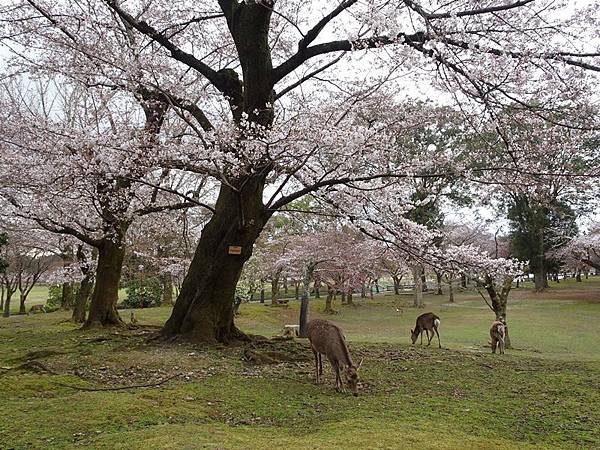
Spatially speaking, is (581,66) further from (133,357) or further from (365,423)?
(133,357)

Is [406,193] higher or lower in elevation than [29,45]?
lower

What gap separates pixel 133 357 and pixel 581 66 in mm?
7647

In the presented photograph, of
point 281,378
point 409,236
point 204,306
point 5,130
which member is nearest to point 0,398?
point 281,378

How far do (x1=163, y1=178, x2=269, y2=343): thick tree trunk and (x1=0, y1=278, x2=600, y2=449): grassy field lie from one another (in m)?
0.58

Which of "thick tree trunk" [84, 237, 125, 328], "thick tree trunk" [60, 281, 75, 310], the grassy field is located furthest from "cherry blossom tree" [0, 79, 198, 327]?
"thick tree trunk" [60, 281, 75, 310]

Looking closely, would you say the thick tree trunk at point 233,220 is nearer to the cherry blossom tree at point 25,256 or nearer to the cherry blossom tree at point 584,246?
the cherry blossom tree at point 25,256

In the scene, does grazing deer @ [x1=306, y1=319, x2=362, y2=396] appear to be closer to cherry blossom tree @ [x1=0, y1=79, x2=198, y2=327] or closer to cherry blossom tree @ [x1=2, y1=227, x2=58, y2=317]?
cherry blossom tree @ [x1=0, y1=79, x2=198, y2=327]

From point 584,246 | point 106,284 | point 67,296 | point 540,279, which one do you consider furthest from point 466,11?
point 540,279

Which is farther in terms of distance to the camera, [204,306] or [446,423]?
[204,306]

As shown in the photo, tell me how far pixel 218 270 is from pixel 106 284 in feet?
19.7

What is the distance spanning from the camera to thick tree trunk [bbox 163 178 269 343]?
933cm

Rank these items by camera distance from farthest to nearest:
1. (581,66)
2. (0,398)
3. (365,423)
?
(581,66) → (0,398) → (365,423)

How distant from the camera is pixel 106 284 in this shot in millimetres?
13977

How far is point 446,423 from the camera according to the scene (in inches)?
183
